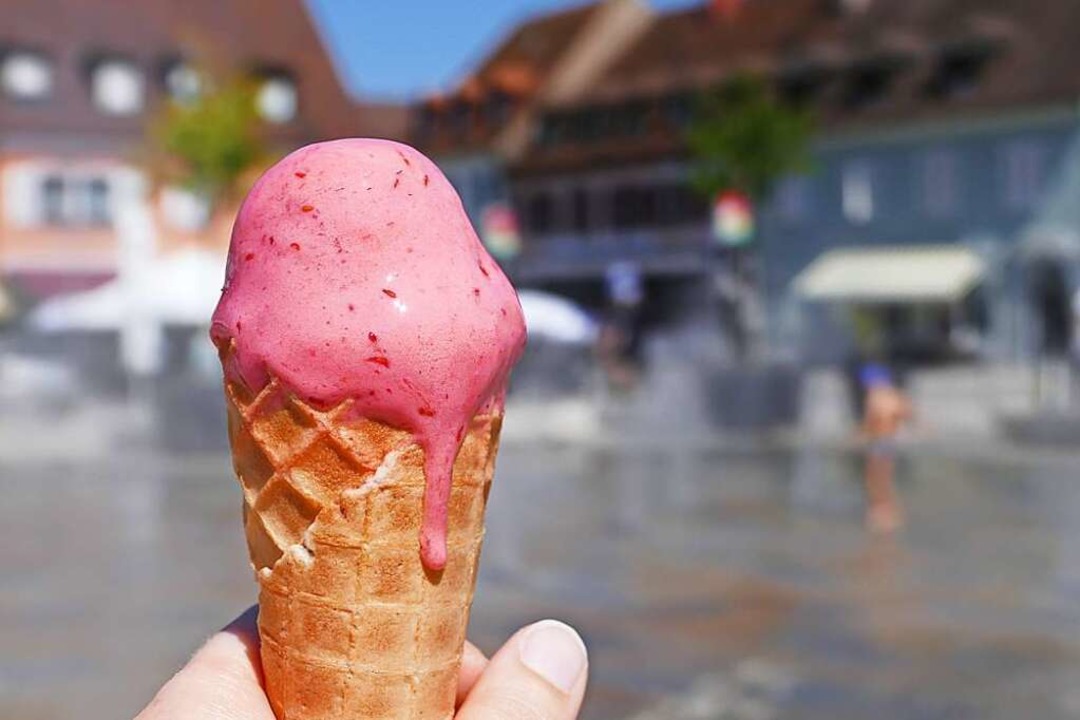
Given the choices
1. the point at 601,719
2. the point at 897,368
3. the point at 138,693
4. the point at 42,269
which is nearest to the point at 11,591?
the point at 138,693

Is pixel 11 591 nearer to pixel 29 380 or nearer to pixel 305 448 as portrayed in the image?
pixel 305 448

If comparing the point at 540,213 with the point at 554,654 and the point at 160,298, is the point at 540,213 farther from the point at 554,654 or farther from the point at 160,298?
the point at 554,654

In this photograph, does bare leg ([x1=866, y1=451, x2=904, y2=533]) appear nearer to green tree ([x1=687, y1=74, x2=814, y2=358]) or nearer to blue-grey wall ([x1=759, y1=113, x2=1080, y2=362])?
green tree ([x1=687, y1=74, x2=814, y2=358])

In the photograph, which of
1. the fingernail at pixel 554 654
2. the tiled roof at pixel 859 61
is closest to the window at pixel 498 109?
the tiled roof at pixel 859 61

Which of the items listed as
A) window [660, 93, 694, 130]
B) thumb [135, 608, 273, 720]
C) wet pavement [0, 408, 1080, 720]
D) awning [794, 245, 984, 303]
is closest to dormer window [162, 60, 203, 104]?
window [660, 93, 694, 130]

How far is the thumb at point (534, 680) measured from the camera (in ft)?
8.57

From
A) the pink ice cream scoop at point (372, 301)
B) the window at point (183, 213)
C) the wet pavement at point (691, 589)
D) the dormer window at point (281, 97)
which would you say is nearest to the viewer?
the pink ice cream scoop at point (372, 301)

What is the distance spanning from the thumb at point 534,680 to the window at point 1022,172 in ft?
111

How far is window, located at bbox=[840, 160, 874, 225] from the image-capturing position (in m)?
37.1

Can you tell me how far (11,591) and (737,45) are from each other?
33827 millimetres

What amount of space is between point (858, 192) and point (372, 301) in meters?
36.3

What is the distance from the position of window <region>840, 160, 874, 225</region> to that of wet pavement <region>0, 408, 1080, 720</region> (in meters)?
17.9

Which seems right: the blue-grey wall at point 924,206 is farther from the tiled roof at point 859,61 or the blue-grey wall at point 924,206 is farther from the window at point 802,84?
the window at point 802,84

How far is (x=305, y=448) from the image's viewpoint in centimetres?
247
